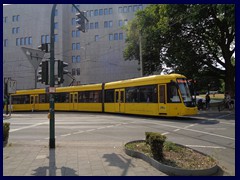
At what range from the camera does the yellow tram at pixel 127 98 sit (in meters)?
18.3

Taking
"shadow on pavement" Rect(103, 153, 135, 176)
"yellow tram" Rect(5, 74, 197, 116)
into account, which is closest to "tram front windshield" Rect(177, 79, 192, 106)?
"yellow tram" Rect(5, 74, 197, 116)

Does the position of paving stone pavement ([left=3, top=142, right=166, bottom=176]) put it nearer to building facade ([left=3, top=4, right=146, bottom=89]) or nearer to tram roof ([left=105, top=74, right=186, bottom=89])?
tram roof ([left=105, top=74, right=186, bottom=89])

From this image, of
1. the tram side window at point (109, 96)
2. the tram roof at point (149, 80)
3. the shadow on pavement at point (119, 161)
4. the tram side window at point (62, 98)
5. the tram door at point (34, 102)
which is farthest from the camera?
the tram door at point (34, 102)

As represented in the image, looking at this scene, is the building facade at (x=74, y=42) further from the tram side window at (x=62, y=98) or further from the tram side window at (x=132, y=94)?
the tram side window at (x=132, y=94)

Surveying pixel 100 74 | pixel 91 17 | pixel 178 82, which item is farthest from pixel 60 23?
pixel 178 82

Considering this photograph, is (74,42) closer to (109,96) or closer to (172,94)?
(109,96)

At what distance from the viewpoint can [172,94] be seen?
18.3 m

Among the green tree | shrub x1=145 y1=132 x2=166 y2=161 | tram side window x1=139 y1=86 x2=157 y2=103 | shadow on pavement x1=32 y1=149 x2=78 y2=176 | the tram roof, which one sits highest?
the green tree

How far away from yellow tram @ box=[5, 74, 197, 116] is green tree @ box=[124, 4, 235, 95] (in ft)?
28.6

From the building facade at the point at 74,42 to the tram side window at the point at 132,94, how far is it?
108 ft

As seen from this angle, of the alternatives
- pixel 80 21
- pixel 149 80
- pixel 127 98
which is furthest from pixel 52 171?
pixel 127 98

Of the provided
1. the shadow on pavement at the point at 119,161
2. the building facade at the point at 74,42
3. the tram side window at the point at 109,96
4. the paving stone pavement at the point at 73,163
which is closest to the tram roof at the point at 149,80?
the tram side window at the point at 109,96

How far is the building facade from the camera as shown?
5612 centimetres

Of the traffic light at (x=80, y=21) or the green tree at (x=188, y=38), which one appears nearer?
the traffic light at (x=80, y=21)
